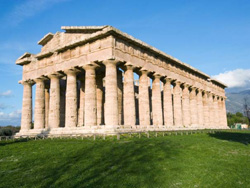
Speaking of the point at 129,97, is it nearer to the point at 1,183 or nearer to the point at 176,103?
the point at 176,103

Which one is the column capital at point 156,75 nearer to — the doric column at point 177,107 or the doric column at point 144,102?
the doric column at point 144,102

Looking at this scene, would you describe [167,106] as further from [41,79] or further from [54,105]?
[41,79]

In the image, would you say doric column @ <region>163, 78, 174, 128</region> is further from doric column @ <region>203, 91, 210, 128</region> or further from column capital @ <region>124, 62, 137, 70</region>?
doric column @ <region>203, 91, 210, 128</region>

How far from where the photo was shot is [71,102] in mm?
26516

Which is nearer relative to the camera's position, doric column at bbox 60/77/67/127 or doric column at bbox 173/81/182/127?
doric column at bbox 173/81/182/127

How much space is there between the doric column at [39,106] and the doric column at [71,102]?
5.45 metres

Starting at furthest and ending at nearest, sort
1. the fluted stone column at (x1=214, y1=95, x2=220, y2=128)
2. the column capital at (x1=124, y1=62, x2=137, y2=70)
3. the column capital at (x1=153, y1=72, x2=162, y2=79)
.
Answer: the fluted stone column at (x1=214, y1=95, x2=220, y2=128) → the column capital at (x1=153, y1=72, x2=162, y2=79) → the column capital at (x1=124, y1=62, x2=137, y2=70)

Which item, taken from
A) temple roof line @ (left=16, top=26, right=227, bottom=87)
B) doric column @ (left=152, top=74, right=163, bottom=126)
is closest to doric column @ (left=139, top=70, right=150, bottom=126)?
doric column @ (left=152, top=74, right=163, bottom=126)

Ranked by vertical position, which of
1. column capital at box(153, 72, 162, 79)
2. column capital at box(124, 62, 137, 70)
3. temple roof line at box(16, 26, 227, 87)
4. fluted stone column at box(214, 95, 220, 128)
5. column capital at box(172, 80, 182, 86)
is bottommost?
fluted stone column at box(214, 95, 220, 128)

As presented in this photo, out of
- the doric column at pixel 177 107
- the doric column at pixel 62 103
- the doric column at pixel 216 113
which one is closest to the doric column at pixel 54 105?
the doric column at pixel 62 103

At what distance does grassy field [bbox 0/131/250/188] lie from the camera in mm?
8352

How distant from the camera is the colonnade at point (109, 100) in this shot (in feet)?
78.3

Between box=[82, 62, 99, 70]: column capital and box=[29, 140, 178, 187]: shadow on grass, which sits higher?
box=[82, 62, 99, 70]: column capital

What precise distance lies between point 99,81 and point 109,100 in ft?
29.0
